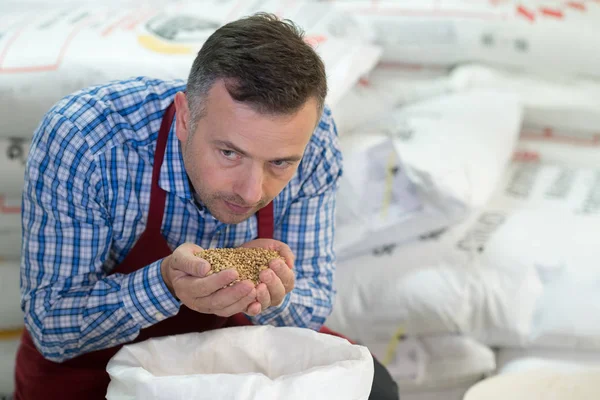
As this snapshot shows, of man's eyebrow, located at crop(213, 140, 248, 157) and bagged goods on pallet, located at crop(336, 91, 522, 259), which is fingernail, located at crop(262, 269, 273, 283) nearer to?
man's eyebrow, located at crop(213, 140, 248, 157)

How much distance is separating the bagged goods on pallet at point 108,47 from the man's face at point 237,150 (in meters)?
0.41

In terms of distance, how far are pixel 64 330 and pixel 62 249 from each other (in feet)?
0.38

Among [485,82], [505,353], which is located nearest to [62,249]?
[505,353]

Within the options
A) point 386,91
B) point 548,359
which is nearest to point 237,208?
point 548,359

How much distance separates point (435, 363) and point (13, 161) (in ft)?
2.99

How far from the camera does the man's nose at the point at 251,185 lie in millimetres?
1062

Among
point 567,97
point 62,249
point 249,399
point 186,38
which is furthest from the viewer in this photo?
point 567,97

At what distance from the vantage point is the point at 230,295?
994mm

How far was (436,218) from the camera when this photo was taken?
1.64 meters

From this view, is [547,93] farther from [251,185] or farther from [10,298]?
[10,298]

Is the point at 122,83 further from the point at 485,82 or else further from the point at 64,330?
the point at 485,82

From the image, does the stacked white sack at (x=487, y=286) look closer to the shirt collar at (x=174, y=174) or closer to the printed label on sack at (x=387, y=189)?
the printed label on sack at (x=387, y=189)

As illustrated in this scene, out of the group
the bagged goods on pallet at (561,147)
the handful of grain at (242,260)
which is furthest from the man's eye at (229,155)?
the bagged goods on pallet at (561,147)

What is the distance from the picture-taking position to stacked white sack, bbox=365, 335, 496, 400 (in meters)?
1.57
